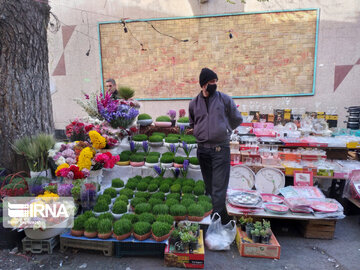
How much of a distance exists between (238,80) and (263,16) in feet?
5.41

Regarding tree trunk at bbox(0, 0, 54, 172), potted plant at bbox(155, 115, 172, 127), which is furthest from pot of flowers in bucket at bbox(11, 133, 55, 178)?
potted plant at bbox(155, 115, 172, 127)

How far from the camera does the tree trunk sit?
3.34m

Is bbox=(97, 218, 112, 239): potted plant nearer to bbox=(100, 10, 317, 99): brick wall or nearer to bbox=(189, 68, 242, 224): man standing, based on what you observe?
bbox=(189, 68, 242, 224): man standing

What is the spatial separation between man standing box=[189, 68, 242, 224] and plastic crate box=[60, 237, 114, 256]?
1.20 metres

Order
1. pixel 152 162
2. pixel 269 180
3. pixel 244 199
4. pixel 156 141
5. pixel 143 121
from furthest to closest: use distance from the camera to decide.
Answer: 1. pixel 143 121
2. pixel 156 141
3. pixel 269 180
4. pixel 152 162
5. pixel 244 199

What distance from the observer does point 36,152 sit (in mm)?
3035

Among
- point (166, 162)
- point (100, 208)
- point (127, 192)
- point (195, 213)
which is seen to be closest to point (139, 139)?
point (166, 162)

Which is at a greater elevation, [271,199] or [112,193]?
[112,193]

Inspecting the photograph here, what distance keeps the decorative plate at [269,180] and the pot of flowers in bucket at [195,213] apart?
1.30 metres

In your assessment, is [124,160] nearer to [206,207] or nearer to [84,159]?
[84,159]

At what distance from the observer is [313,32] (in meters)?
5.92

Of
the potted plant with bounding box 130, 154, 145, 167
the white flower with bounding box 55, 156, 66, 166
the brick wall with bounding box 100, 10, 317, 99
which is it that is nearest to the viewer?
the white flower with bounding box 55, 156, 66, 166

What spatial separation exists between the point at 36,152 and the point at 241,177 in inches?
111

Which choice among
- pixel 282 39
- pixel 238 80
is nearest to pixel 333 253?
pixel 238 80
